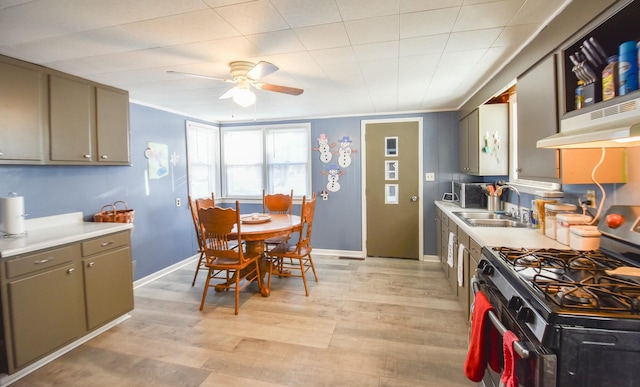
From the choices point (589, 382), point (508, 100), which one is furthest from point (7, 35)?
point (508, 100)

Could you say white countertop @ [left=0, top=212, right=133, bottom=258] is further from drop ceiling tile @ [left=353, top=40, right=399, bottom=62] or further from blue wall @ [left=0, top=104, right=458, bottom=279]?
drop ceiling tile @ [left=353, top=40, right=399, bottom=62]

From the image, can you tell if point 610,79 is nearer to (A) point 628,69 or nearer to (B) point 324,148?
(A) point 628,69

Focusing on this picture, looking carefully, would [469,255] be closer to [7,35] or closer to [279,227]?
[279,227]

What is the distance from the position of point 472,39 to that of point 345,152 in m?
2.79

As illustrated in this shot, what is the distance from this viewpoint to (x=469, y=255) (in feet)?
8.11

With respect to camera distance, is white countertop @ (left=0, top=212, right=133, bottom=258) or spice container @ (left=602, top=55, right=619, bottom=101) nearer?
spice container @ (left=602, top=55, right=619, bottom=101)

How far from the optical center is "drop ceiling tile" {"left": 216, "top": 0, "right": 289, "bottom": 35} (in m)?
1.65

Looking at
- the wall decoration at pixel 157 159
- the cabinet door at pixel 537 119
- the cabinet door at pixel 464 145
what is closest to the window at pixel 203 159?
the wall decoration at pixel 157 159

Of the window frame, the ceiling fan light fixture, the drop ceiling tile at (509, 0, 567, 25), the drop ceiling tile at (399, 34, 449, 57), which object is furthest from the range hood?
the window frame

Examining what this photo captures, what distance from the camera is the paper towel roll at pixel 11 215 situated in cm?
225

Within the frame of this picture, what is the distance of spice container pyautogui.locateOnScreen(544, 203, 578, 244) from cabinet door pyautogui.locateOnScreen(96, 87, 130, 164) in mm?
3868

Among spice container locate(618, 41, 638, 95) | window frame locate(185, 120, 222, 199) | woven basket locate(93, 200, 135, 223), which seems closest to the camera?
spice container locate(618, 41, 638, 95)

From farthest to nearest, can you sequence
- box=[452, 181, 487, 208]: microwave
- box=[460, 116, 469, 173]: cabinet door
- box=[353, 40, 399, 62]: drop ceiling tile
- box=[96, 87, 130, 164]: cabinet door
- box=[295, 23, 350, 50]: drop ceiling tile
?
box=[460, 116, 469, 173]: cabinet door, box=[452, 181, 487, 208]: microwave, box=[96, 87, 130, 164]: cabinet door, box=[353, 40, 399, 62]: drop ceiling tile, box=[295, 23, 350, 50]: drop ceiling tile

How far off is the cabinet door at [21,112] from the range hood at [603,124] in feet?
11.7
